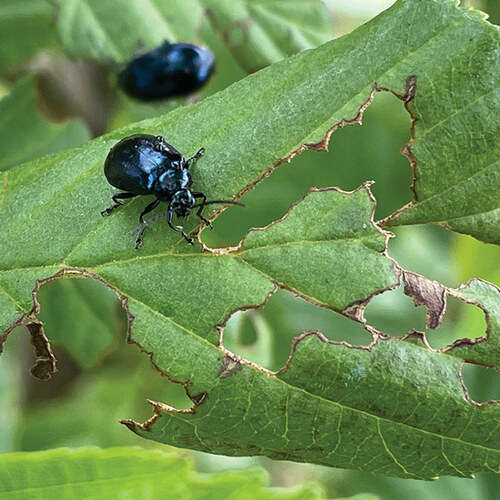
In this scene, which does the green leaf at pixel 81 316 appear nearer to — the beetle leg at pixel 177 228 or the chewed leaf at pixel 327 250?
the beetle leg at pixel 177 228

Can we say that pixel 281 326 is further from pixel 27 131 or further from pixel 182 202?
pixel 182 202

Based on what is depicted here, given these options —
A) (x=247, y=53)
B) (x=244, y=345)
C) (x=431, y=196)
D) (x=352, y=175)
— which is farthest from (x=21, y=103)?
(x=431, y=196)

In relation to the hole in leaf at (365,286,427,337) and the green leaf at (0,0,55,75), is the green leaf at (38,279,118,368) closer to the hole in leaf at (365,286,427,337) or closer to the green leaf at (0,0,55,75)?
the green leaf at (0,0,55,75)

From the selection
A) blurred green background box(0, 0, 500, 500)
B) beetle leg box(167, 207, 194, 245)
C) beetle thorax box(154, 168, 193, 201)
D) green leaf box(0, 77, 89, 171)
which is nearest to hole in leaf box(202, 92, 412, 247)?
blurred green background box(0, 0, 500, 500)

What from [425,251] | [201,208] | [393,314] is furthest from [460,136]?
[425,251]

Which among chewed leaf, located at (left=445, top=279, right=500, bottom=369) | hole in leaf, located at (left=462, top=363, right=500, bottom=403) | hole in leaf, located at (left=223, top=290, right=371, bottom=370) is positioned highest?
chewed leaf, located at (left=445, top=279, right=500, bottom=369)

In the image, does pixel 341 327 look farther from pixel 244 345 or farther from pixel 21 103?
pixel 21 103
